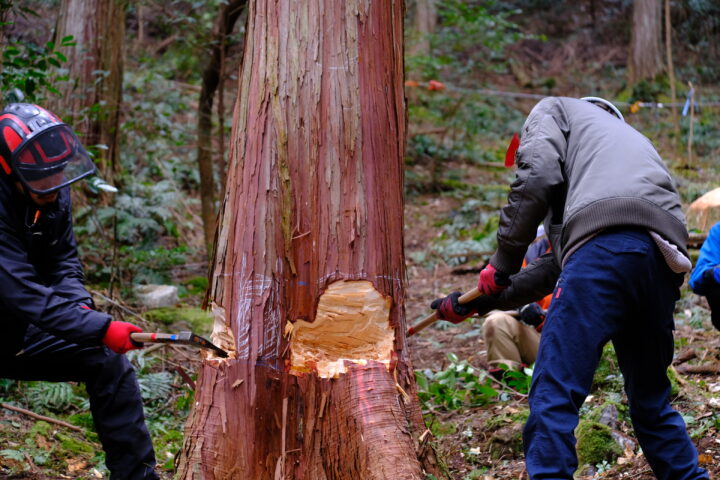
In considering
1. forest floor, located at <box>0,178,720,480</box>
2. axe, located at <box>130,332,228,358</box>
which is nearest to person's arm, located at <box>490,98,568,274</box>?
forest floor, located at <box>0,178,720,480</box>

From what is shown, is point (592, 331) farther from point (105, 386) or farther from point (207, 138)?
point (207, 138)

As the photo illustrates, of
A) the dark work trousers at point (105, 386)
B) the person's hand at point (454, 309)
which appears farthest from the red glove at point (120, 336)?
the person's hand at point (454, 309)

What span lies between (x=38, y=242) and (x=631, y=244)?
2870mm

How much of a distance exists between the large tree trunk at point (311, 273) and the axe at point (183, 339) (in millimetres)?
68

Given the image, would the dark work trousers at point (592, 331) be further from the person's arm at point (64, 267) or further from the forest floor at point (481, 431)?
the person's arm at point (64, 267)

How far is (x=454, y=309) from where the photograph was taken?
378 cm

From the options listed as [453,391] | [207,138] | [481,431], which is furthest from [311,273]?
[207,138]

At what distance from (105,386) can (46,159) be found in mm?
1140

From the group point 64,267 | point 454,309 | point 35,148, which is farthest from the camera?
point 454,309

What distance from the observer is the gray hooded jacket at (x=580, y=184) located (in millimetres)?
2744

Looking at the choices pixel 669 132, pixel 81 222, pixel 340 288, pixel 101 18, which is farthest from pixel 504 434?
pixel 669 132

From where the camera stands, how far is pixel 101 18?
297 inches

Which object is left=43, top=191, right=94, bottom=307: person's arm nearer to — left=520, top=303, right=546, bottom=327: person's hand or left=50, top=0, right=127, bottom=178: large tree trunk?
left=520, top=303, right=546, bottom=327: person's hand

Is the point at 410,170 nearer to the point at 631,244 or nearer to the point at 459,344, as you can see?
the point at 459,344
